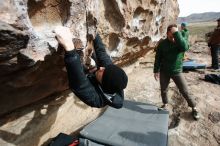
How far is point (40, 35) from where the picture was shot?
3600 millimetres

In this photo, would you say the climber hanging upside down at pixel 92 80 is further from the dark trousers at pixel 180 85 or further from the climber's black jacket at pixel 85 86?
the dark trousers at pixel 180 85

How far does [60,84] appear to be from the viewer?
5.39m

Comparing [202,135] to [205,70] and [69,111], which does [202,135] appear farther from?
[205,70]

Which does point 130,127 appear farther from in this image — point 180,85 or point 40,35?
point 40,35

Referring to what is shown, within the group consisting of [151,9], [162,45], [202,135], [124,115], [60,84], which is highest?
[151,9]

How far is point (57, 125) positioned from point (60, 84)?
911 mm

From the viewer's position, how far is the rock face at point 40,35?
3.05 meters

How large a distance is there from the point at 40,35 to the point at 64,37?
0.32 m

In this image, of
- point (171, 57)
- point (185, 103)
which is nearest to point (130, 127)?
point (171, 57)

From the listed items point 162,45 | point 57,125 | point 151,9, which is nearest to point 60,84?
point 57,125

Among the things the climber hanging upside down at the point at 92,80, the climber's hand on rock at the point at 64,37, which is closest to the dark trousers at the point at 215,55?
the climber hanging upside down at the point at 92,80

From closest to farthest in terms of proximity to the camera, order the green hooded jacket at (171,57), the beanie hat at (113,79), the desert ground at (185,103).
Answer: the beanie hat at (113,79) < the desert ground at (185,103) < the green hooded jacket at (171,57)

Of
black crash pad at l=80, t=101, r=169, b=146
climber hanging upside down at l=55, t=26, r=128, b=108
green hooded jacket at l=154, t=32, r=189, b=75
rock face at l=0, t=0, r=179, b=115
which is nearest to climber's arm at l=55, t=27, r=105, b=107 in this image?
climber hanging upside down at l=55, t=26, r=128, b=108

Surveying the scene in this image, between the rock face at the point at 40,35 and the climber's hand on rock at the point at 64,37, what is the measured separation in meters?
0.14
